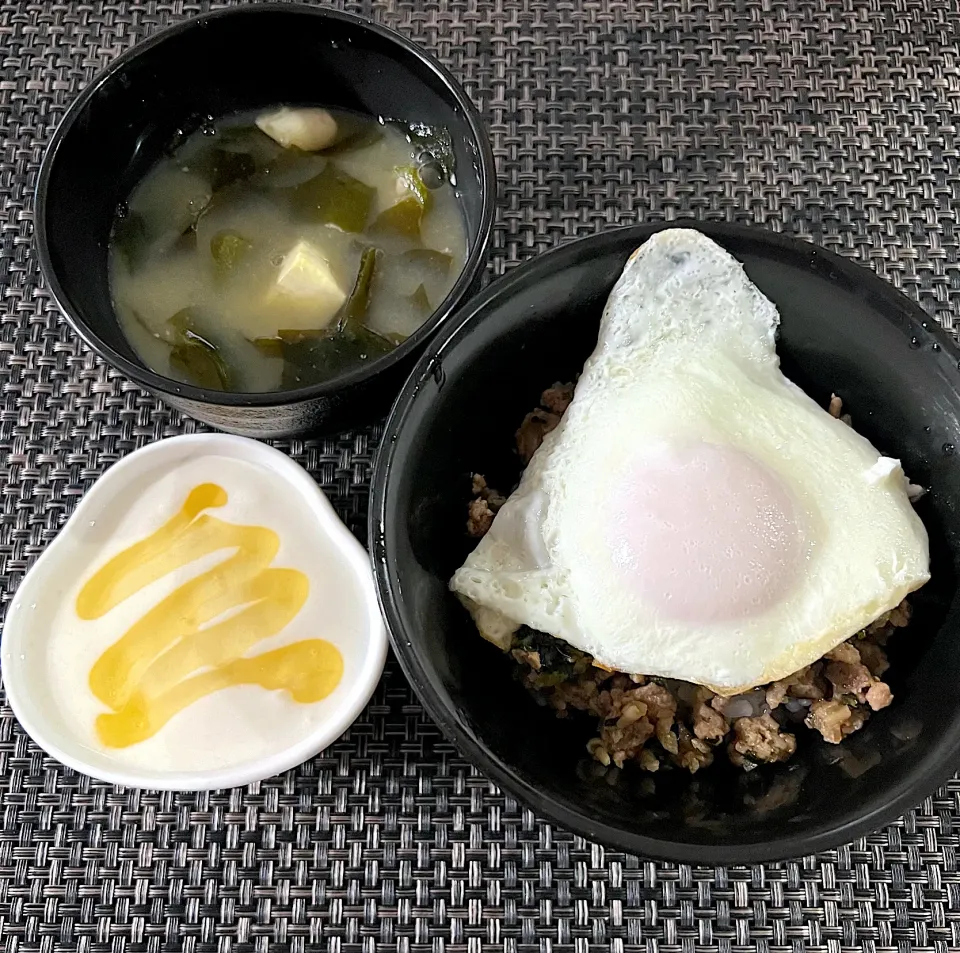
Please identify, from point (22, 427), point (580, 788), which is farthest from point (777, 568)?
point (22, 427)

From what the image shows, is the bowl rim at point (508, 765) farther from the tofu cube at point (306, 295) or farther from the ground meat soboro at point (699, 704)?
the tofu cube at point (306, 295)

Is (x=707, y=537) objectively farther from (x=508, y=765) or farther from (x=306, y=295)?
(x=306, y=295)

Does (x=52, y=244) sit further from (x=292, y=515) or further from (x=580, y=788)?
(x=580, y=788)

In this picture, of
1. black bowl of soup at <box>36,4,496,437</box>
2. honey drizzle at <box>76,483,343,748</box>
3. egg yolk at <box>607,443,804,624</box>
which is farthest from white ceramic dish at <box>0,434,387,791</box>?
egg yolk at <box>607,443,804,624</box>

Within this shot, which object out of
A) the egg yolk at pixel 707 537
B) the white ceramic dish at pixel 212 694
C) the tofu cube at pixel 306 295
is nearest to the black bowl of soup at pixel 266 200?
the tofu cube at pixel 306 295

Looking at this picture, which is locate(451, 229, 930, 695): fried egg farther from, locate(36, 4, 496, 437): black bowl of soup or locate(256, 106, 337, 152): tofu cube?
locate(256, 106, 337, 152): tofu cube

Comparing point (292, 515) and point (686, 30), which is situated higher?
point (686, 30)
